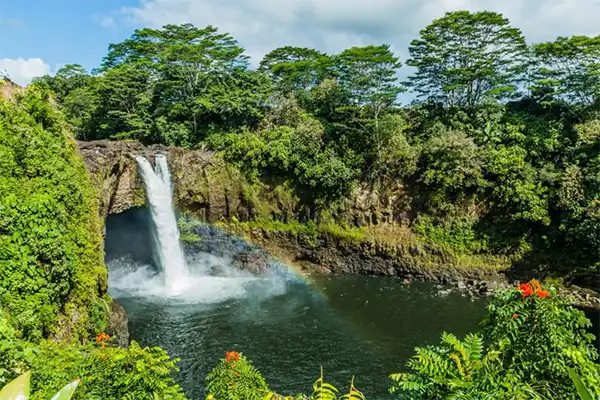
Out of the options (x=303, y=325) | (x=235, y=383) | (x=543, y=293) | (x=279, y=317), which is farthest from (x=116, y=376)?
(x=279, y=317)

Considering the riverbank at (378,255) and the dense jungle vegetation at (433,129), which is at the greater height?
the dense jungle vegetation at (433,129)

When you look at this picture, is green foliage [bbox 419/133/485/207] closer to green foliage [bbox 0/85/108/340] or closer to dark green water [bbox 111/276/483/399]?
dark green water [bbox 111/276/483/399]

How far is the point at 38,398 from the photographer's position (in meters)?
5.06

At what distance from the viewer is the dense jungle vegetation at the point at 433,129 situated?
67.7ft

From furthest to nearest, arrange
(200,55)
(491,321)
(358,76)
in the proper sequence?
(200,55) < (358,76) < (491,321)

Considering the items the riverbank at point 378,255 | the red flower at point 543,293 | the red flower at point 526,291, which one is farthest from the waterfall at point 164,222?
the red flower at point 543,293

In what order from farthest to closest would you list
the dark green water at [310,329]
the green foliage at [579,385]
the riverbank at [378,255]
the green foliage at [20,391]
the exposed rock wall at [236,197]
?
1. the exposed rock wall at [236,197]
2. the riverbank at [378,255]
3. the dark green water at [310,329]
4. the green foliage at [579,385]
5. the green foliage at [20,391]

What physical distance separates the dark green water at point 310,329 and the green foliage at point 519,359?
844cm

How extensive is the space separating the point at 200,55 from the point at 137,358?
25956 millimetres

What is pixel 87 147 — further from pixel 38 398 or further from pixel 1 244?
pixel 38 398

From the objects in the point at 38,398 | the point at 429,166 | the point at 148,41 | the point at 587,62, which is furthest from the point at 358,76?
the point at 38,398

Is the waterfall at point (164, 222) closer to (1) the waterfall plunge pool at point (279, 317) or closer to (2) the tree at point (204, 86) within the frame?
(1) the waterfall plunge pool at point (279, 317)

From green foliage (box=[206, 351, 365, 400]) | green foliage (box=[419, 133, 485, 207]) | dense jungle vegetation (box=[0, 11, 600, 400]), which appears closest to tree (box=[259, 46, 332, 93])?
dense jungle vegetation (box=[0, 11, 600, 400])

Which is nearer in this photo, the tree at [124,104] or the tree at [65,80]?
the tree at [124,104]
